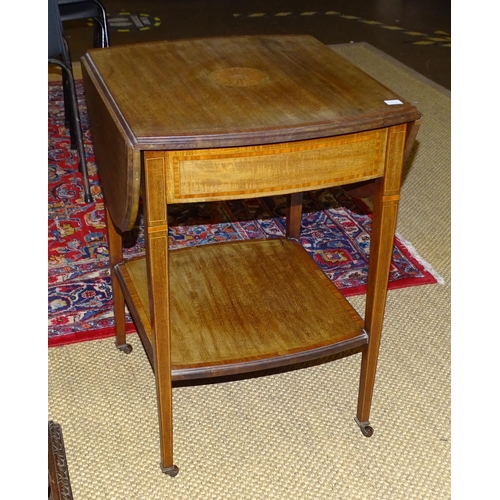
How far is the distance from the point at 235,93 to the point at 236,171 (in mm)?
177

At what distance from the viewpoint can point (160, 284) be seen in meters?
Answer: 1.18

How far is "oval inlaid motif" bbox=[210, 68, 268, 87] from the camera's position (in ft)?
4.09

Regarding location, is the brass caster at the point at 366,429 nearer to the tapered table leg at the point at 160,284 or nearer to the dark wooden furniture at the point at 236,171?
the dark wooden furniture at the point at 236,171

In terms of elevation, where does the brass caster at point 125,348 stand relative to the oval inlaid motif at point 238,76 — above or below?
below

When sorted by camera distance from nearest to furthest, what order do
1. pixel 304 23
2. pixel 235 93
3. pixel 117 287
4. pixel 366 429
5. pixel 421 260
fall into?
pixel 235 93, pixel 366 429, pixel 117 287, pixel 421 260, pixel 304 23

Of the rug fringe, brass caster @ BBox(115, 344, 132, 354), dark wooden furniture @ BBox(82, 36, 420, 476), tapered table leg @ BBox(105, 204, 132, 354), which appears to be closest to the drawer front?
dark wooden furniture @ BBox(82, 36, 420, 476)

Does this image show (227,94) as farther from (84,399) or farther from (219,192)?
(84,399)

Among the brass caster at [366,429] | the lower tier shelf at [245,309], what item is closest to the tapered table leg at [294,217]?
the lower tier shelf at [245,309]

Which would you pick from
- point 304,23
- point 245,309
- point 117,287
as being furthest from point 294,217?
point 304,23

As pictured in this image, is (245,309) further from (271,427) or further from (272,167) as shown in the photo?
(272,167)

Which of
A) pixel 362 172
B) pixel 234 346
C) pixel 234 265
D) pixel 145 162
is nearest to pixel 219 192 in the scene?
pixel 145 162

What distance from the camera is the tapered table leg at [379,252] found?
46.5 inches

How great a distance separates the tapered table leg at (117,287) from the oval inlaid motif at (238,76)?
0.40m

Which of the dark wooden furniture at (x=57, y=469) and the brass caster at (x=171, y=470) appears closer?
the dark wooden furniture at (x=57, y=469)
